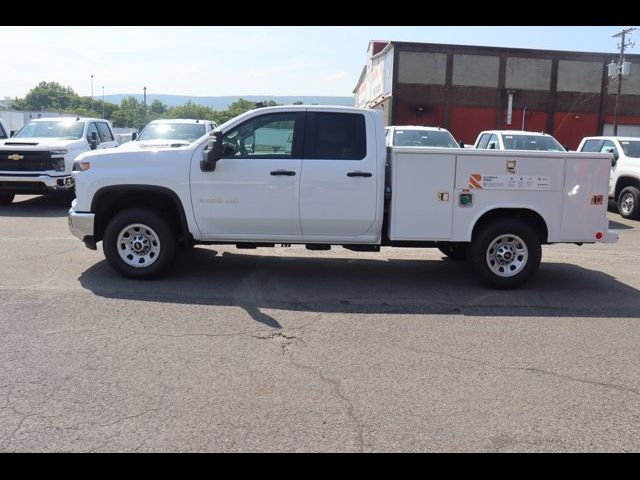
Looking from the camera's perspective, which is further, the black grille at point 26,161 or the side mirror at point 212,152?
the black grille at point 26,161

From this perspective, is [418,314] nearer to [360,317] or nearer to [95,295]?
[360,317]

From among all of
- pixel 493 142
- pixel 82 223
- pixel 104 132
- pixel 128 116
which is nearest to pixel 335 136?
pixel 82 223

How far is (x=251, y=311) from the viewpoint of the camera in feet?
20.0

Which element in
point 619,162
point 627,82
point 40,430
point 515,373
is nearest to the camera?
point 40,430

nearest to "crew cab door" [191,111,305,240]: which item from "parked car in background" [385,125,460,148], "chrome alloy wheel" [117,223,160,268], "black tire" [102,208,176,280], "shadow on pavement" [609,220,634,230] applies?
"black tire" [102,208,176,280]

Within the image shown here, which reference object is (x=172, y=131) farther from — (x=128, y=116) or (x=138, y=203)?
(x=128, y=116)

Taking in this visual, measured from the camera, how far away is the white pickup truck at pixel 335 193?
6914 mm

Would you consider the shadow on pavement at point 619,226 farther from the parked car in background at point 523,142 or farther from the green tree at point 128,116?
the green tree at point 128,116

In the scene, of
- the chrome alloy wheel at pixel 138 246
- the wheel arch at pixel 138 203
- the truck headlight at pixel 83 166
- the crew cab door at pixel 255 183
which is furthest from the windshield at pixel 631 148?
the truck headlight at pixel 83 166

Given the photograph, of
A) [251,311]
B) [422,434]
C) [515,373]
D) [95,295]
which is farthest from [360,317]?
[95,295]

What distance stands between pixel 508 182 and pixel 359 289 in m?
2.13

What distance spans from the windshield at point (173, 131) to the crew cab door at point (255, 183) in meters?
7.53

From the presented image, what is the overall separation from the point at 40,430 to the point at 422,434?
232cm

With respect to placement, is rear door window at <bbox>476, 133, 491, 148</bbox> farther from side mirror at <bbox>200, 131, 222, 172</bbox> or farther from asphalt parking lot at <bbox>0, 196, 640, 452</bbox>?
side mirror at <bbox>200, 131, 222, 172</bbox>
